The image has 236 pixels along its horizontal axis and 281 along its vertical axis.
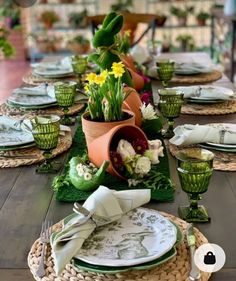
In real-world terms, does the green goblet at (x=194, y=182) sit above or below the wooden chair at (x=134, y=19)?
below

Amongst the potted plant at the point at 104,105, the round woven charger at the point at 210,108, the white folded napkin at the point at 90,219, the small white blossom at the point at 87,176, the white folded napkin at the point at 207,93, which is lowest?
the round woven charger at the point at 210,108

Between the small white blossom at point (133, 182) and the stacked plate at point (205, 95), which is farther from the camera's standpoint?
the stacked plate at point (205, 95)

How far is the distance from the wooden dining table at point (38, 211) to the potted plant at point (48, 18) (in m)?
5.42

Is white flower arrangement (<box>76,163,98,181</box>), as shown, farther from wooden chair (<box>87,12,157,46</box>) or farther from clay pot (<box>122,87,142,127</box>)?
wooden chair (<box>87,12,157,46</box>)

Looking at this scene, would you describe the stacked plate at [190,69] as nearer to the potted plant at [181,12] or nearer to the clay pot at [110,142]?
the clay pot at [110,142]

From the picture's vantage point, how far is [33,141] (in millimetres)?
1509

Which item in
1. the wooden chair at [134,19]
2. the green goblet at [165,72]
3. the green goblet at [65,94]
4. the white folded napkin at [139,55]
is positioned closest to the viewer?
the green goblet at [65,94]

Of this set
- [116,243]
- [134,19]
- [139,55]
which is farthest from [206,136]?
[134,19]

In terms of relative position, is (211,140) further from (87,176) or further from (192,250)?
(192,250)

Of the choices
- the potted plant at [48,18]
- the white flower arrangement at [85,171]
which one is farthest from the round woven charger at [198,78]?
the potted plant at [48,18]

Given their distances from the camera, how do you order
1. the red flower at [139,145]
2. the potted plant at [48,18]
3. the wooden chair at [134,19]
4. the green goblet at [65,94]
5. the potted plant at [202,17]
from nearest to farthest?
the red flower at [139,145]
the green goblet at [65,94]
the wooden chair at [134,19]
the potted plant at [202,17]
the potted plant at [48,18]

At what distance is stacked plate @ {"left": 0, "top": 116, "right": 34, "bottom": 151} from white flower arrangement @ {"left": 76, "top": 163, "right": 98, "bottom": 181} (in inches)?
12.5

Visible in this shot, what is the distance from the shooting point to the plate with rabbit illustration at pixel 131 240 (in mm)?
862

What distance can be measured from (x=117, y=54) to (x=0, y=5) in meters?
5.98
